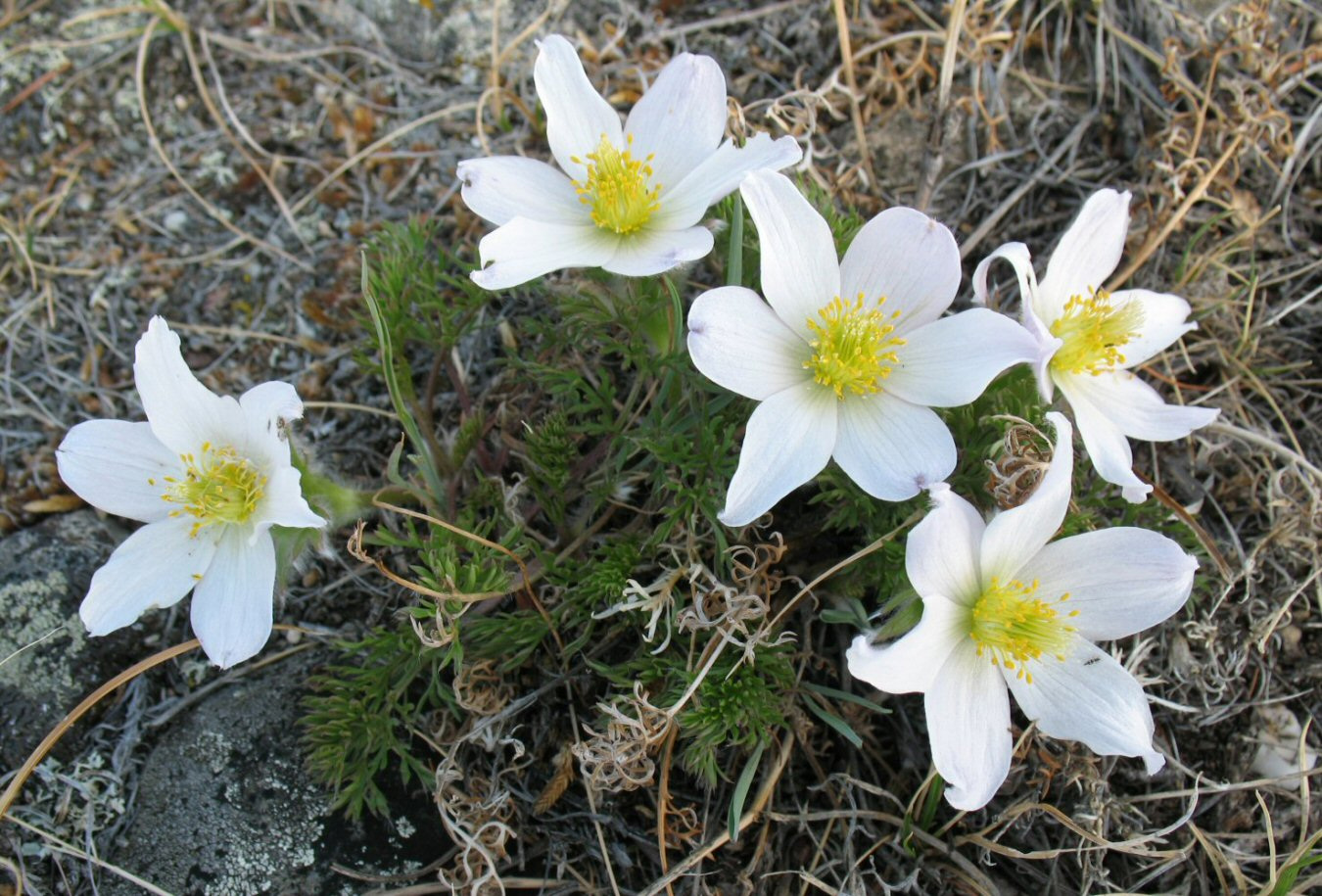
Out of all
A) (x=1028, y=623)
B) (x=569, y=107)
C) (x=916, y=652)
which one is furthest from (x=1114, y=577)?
(x=569, y=107)

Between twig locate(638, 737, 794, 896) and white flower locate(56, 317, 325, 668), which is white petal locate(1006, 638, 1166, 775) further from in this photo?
white flower locate(56, 317, 325, 668)

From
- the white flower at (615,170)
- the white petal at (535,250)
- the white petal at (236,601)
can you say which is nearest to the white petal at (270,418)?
the white petal at (236,601)

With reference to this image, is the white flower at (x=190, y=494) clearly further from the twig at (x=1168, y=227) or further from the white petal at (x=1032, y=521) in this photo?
the twig at (x=1168, y=227)

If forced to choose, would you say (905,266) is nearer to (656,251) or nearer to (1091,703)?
(656,251)

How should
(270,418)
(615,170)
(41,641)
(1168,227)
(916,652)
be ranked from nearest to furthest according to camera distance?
(916,652)
(270,418)
(615,170)
(41,641)
(1168,227)

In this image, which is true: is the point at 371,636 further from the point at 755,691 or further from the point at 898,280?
the point at 898,280

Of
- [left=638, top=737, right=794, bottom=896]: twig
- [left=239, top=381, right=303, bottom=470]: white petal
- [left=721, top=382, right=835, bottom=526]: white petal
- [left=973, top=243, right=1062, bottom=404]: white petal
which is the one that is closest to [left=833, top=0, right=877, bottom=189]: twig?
[left=973, top=243, right=1062, bottom=404]: white petal
